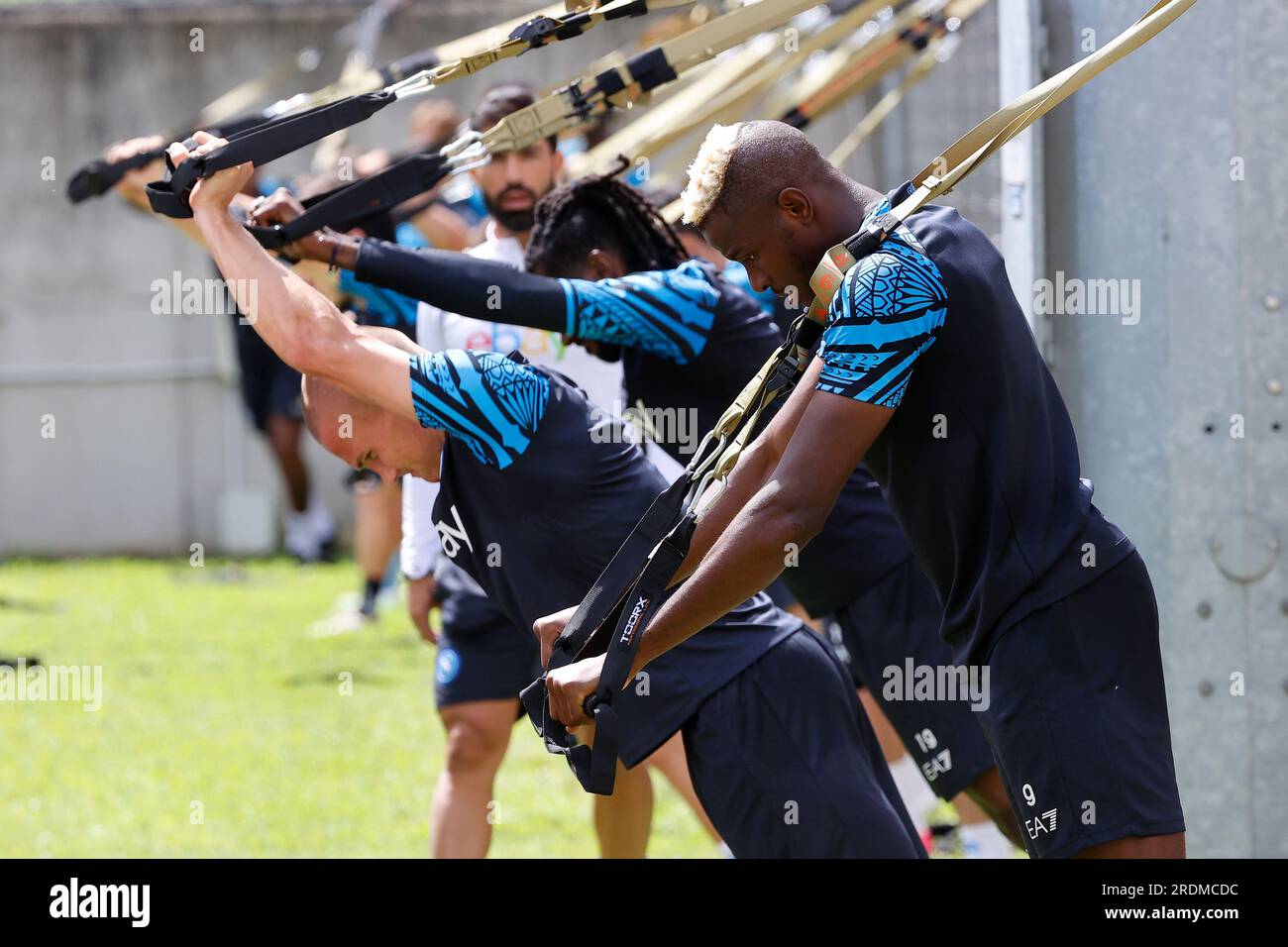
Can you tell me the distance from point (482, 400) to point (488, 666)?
5.35 ft

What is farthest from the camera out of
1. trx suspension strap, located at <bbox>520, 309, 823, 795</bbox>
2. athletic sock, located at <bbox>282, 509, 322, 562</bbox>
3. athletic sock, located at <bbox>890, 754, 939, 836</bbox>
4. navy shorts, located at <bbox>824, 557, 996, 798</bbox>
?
athletic sock, located at <bbox>282, 509, 322, 562</bbox>

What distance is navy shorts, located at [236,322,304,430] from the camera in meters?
11.8

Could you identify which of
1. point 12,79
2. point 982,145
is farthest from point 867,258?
point 12,79

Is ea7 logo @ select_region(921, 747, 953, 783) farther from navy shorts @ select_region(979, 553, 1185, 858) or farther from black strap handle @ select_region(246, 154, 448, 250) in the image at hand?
black strap handle @ select_region(246, 154, 448, 250)

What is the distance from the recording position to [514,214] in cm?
516

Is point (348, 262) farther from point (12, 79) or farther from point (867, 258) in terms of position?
point (12, 79)

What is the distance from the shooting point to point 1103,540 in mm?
3131

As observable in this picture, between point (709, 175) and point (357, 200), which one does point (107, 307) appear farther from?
point (709, 175)

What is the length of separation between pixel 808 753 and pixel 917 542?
0.60 meters

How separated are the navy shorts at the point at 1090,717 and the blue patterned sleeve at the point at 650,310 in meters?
1.27

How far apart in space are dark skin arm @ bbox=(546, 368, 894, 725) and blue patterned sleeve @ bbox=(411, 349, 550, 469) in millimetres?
790

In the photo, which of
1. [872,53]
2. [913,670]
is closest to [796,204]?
[913,670]

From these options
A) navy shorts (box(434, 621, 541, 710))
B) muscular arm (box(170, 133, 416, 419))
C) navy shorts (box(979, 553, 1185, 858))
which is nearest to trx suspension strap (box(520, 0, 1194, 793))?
navy shorts (box(979, 553, 1185, 858))

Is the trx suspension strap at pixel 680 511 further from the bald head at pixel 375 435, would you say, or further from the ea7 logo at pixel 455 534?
the bald head at pixel 375 435
